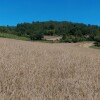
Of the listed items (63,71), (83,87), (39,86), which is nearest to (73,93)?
(83,87)

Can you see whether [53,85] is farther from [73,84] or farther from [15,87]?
[15,87]

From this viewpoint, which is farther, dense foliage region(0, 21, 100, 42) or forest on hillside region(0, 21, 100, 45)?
dense foliage region(0, 21, 100, 42)

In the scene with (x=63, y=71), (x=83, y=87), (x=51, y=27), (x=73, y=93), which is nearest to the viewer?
(x=73, y=93)

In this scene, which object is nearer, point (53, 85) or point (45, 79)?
point (53, 85)

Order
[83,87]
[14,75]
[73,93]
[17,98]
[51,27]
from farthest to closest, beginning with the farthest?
[51,27] < [14,75] < [83,87] < [73,93] < [17,98]

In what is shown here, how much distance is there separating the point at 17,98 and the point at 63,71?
3685 mm

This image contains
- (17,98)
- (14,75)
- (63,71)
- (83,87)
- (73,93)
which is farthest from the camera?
(63,71)

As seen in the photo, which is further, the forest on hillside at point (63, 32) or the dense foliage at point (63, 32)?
the dense foliage at point (63, 32)

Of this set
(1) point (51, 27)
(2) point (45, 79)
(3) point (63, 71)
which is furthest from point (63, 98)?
(1) point (51, 27)

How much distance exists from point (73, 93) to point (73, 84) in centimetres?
77

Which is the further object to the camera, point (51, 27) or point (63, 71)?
point (51, 27)

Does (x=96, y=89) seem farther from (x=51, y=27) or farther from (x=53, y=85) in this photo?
(x=51, y=27)

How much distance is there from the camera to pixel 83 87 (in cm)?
576

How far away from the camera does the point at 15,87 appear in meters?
5.56
